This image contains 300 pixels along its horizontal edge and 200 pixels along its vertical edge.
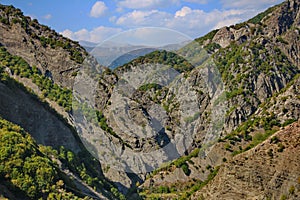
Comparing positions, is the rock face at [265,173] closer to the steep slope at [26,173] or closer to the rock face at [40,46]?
the steep slope at [26,173]

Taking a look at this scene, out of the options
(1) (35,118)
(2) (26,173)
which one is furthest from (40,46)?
(2) (26,173)

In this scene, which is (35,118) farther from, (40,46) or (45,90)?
(40,46)

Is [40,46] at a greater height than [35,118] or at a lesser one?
greater

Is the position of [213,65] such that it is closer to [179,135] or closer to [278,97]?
[179,135]

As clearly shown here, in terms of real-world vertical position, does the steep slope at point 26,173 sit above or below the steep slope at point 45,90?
below

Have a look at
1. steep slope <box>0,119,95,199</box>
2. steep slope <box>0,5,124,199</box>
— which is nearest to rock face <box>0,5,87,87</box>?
steep slope <box>0,5,124,199</box>

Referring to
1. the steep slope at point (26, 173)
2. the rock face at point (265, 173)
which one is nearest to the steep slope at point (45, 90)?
the steep slope at point (26, 173)

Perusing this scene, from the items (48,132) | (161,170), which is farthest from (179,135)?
(48,132)
